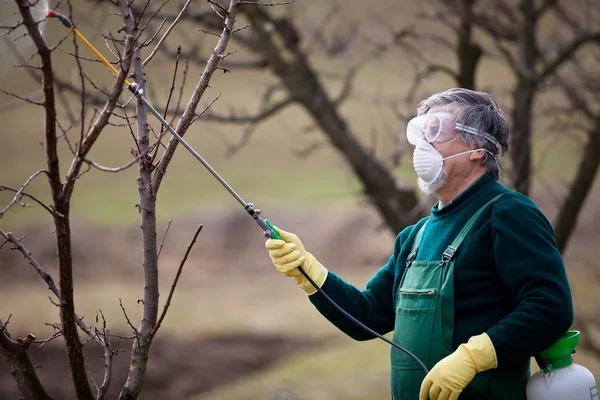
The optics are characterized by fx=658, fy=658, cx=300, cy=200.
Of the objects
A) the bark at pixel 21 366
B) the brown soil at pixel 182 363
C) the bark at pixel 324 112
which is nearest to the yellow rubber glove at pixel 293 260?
the bark at pixel 21 366

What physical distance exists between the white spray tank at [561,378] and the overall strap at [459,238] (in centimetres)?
28

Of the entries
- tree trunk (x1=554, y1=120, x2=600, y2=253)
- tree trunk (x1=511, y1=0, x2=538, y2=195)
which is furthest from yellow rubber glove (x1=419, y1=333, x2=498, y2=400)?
tree trunk (x1=554, y1=120, x2=600, y2=253)

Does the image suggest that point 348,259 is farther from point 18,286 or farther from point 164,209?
point 18,286

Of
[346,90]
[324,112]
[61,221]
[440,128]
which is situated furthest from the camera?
[346,90]

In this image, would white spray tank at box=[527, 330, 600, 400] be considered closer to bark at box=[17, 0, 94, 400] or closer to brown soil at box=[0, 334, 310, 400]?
bark at box=[17, 0, 94, 400]

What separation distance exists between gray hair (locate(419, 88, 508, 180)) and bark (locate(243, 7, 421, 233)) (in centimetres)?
198

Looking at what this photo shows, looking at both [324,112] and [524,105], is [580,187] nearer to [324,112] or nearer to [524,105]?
[524,105]

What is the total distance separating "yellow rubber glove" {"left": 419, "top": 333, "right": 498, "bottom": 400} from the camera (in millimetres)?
1264

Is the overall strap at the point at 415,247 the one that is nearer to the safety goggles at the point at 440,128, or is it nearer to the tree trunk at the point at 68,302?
the safety goggles at the point at 440,128

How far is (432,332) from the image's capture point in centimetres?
137

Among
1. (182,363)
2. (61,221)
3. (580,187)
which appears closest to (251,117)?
(580,187)

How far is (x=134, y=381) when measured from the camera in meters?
1.32

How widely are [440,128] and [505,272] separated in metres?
0.37

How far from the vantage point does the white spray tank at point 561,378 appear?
51.9 inches
